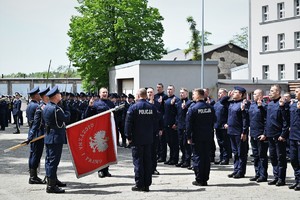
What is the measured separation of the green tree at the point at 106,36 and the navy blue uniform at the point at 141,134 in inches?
1397

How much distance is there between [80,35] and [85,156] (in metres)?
36.6

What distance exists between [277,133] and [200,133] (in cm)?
159

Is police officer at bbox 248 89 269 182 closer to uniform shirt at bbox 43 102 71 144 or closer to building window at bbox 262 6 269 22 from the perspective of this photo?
uniform shirt at bbox 43 102 71 144

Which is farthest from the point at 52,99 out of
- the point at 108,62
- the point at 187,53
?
the point at 187,53

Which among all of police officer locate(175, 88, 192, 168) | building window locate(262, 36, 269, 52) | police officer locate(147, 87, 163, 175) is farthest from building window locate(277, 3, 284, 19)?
police officer locate(147, 87, 163, 175)

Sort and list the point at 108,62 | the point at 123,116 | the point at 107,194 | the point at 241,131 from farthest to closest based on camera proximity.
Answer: the point at 108,62, the point at 123,116, the point at 241,131, the point at 107,194

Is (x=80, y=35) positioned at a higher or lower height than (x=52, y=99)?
higher

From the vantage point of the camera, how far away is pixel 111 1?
46.7m

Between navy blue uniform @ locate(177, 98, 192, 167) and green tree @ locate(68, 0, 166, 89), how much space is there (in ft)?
105

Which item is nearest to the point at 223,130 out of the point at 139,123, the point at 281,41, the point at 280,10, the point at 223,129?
the point at 223,129

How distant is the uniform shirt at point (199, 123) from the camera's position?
35.8 ft

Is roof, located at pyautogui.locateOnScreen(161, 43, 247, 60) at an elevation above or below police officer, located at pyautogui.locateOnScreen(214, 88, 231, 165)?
above

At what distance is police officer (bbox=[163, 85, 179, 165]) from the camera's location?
46.4ft

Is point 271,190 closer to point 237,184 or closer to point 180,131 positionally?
point 237,184
